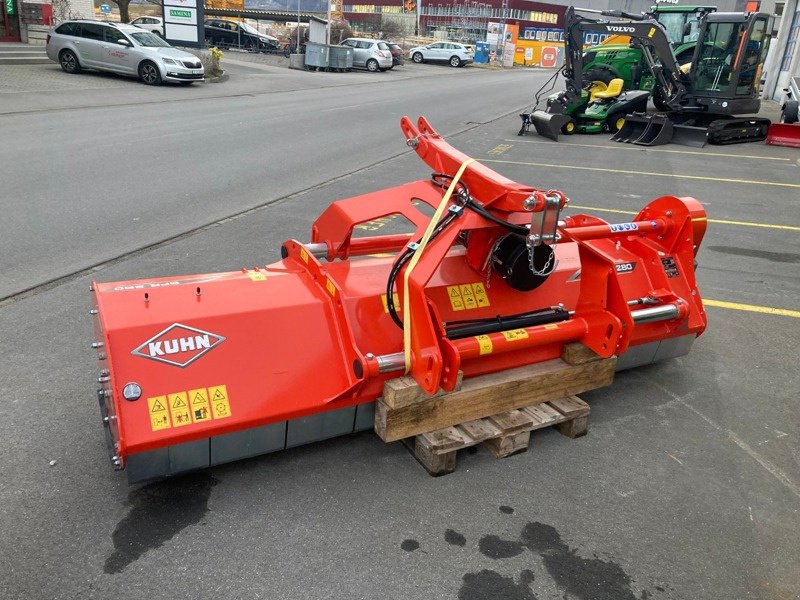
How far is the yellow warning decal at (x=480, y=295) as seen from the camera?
3750 mm

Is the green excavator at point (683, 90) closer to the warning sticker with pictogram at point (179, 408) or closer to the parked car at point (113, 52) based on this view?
the parked car at point (113, 52)

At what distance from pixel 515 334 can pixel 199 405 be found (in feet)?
5.36

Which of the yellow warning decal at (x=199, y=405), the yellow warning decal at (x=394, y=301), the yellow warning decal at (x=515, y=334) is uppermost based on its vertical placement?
the yellow warning decal at (x=394, y=301)

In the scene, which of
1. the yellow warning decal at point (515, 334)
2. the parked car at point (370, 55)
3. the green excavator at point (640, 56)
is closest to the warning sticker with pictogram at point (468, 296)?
the yellow warning decal at point (515, 334)

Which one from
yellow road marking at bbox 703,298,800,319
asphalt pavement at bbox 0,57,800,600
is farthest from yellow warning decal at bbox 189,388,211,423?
yellow road marking at bbox 703,298,800,319

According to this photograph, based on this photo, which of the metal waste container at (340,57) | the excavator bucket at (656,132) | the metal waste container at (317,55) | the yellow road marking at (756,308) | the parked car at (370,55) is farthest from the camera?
the parked car at (370,55)

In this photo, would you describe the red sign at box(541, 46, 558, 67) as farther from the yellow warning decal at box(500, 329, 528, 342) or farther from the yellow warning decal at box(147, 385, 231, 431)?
the yellow warning decal at box(147, 385, 231, 431)

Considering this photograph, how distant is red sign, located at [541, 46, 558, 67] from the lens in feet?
200

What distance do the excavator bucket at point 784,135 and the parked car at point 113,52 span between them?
16.9 metres

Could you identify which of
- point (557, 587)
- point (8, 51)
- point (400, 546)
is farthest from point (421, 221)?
point (8, 51)

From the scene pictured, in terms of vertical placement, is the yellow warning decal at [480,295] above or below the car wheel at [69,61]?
above

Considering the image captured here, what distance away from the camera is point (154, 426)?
2840mm

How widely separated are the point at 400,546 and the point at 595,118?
→ 54.4 feet

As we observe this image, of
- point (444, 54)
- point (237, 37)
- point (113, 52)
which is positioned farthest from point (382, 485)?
point (444, 54)
